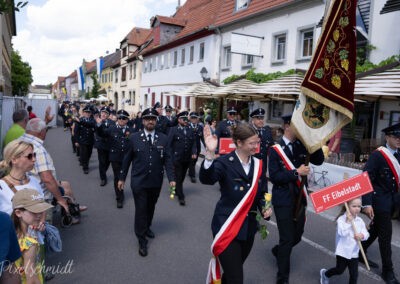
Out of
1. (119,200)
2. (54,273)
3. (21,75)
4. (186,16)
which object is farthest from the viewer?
(21,75)

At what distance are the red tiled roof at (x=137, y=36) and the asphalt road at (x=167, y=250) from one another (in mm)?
39984

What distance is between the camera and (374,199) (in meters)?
4.58

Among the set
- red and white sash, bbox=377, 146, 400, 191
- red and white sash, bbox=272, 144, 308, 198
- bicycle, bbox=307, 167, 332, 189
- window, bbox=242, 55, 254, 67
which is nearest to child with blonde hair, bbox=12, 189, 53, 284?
red and white sash, bbox=272, 144, 308, 198

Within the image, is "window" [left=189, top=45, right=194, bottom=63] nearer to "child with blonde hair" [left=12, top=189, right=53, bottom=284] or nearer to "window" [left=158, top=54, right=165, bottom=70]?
"window" [left=158, top=54, right=165, bottom=70]

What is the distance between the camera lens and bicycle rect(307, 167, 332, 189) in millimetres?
9709

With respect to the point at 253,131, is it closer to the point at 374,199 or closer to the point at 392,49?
the point at 374,199

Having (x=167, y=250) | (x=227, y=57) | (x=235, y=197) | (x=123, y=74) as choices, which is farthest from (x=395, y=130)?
(x=123, y=74)

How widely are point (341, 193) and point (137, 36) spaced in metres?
45.1

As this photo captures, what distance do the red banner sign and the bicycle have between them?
566cm

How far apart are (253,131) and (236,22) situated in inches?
737

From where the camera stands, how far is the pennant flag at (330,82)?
12.4 ft

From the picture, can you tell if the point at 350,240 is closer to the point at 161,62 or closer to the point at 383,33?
the point at 383,33

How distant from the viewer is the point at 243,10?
2089cm

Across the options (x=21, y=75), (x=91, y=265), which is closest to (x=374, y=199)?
(x=91, y=265)
